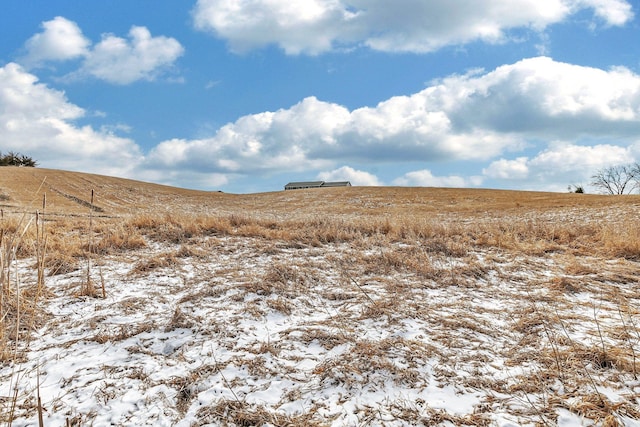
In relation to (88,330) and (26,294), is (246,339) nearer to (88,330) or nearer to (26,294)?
(88,330)

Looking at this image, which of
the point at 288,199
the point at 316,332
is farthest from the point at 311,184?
the point at 316,332

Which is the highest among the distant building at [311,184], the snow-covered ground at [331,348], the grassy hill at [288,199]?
the distant building at [311,184]

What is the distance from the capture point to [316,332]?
4.48 metres

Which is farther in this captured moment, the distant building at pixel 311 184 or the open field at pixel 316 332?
the distant building at pixel 311 184

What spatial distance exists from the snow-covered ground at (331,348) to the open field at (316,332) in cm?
2

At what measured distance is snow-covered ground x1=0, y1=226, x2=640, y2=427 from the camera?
3.19 m

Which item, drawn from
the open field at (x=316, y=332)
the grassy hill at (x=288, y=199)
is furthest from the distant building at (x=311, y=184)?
the open field at (x=316, y=332)

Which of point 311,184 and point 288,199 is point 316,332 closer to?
point 288,199

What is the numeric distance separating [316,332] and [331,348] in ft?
1.26

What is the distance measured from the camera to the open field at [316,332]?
322 centimetres

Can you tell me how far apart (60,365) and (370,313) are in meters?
3.48

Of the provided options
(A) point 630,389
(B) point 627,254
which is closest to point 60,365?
(A) point 630,389

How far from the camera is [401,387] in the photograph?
11.3ft

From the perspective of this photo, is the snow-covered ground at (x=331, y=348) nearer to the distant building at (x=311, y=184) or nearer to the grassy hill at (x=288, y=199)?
the grassy hill at (x=288, y=199)
